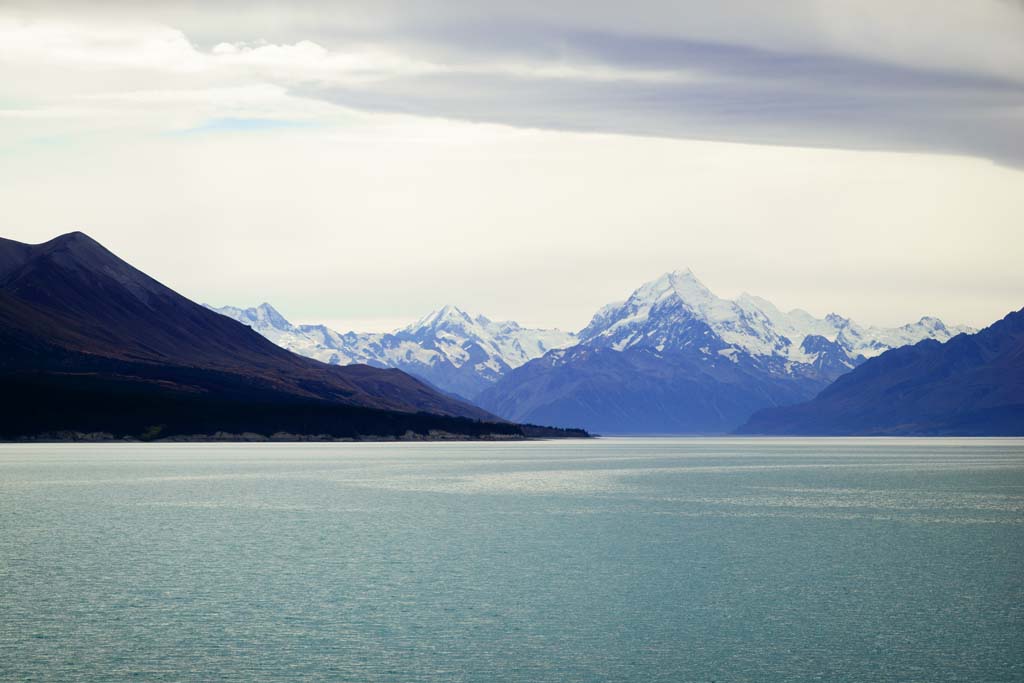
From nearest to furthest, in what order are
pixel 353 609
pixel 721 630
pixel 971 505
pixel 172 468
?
1. pixel 721 630
2. pixel 353 609
3. pixel 971 505
4. pixel 172 468

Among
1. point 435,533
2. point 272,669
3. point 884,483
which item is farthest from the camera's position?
point 884,483

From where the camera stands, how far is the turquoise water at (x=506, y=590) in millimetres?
46812

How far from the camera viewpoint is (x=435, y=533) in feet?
304

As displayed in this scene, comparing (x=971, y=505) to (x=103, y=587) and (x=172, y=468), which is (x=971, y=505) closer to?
(x=103, y=587)

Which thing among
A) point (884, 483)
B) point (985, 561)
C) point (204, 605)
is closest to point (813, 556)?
point (985, 561)

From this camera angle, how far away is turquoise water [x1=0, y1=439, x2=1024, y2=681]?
4681 centimetres

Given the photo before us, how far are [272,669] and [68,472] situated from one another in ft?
471

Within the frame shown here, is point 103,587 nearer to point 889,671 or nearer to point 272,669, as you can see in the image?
point 272,669

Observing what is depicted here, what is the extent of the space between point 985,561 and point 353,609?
4405 centimetres

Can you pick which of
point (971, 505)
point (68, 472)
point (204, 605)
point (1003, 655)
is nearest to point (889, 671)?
point (1003, 655)

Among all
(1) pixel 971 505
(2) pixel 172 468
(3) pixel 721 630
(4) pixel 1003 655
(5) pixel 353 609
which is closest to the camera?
(4) pixel 1003 655

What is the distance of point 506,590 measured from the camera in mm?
64625

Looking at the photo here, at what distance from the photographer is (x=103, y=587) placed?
63.3 meters

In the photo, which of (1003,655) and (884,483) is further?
(884,483)
